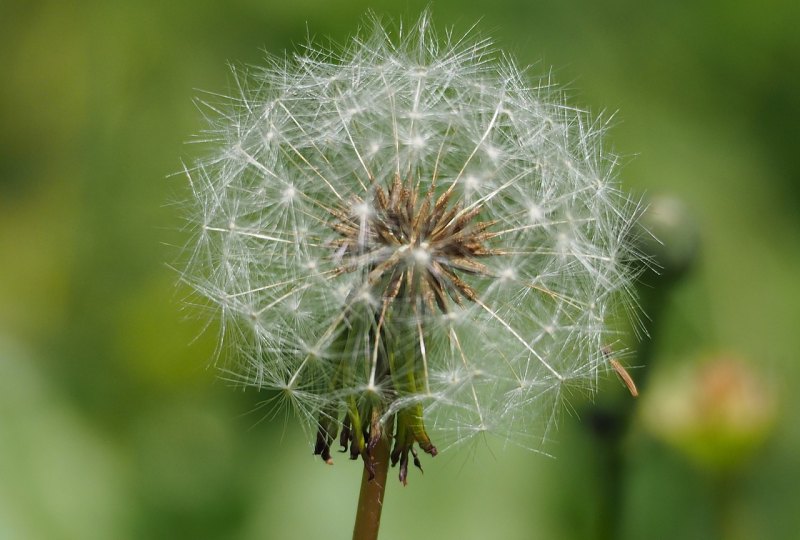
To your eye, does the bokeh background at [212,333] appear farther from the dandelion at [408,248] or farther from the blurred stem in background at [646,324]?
the dandelion at [408,248]

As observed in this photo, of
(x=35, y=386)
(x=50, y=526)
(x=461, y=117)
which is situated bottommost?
(x=50, y=526)

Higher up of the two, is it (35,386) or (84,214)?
(84,214)

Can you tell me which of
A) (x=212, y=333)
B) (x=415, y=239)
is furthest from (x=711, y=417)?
(x=212, y=333)

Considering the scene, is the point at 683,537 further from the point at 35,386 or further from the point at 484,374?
the point at 35,386

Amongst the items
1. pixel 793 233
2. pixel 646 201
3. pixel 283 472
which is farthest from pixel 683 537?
pixel 793 233

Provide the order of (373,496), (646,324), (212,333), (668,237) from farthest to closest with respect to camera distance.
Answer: (212,333) → (646,324) → (668,237) → (373,496)

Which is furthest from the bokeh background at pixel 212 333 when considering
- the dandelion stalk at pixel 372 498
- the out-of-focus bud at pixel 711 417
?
the dandelion stalk at pixel 372 498

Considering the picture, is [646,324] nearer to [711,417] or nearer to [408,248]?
[711,417]
